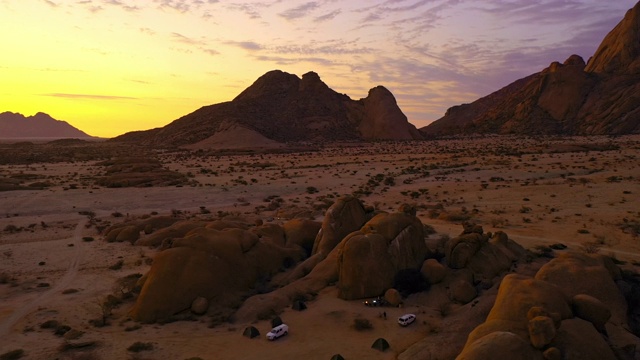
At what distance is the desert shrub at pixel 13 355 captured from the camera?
1439 cm

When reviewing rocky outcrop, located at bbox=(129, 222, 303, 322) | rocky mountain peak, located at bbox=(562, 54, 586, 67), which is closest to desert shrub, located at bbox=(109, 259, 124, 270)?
rocky outcrop, located at bbox=(129, 222, 303, 322)

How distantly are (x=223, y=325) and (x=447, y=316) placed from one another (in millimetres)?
7736

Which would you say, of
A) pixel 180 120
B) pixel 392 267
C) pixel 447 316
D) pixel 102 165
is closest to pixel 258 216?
pixel 392 267

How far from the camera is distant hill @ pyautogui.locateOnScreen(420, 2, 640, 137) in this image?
10906cm

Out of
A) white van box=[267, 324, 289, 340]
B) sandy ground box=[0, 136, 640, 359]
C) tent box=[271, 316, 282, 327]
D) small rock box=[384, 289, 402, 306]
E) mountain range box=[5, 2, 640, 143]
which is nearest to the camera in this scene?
white van box=[267, 324, 289, 340]

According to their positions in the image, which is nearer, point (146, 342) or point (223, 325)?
point (146, 342)

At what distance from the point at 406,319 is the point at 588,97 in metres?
127

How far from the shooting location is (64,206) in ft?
135

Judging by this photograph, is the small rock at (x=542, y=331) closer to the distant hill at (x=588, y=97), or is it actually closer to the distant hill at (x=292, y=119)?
the distant hill at (x=292, y=119)

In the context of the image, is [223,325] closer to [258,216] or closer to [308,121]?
[258,216]

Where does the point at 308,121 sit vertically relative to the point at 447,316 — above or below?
above

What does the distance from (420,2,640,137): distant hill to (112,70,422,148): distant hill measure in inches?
1161

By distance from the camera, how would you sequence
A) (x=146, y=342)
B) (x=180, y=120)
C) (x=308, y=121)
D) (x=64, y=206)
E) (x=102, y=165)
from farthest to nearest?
(x=180, y=120), (x=308, y=121), (x=102, y=165), (x=64, y=206), (x=146, y=342)

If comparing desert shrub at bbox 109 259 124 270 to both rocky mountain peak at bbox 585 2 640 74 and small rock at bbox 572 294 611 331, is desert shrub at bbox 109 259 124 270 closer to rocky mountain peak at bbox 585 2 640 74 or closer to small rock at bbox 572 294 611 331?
small rock at bbox 572 294 611 331
